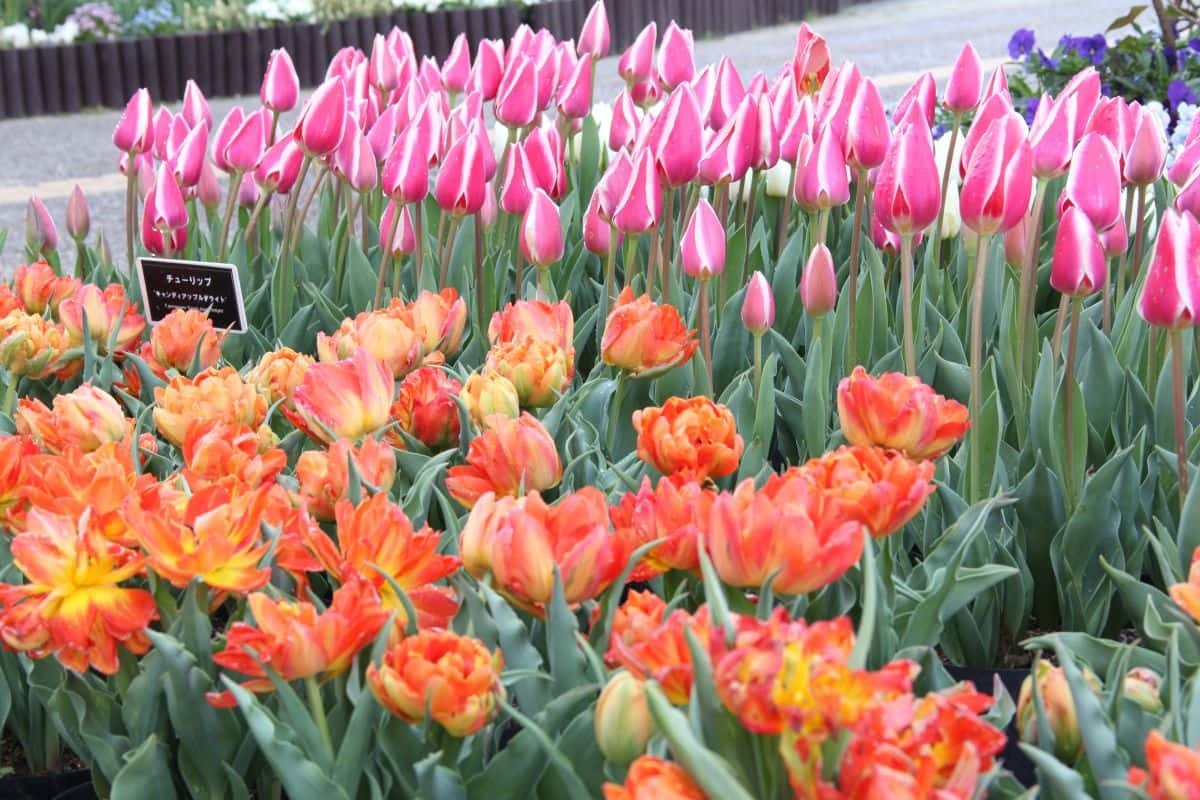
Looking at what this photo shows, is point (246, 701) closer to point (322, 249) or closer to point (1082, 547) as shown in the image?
point (1082, 547)

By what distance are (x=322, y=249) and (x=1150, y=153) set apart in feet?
3.97

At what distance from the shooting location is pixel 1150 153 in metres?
1.52

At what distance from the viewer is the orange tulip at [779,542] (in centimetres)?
83

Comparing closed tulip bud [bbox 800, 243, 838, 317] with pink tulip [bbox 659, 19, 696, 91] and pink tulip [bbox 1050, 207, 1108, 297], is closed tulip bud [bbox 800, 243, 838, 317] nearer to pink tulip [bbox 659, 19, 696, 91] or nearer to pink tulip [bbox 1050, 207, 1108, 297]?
pink tulip [bbox 1050, 207, 1108, 297]

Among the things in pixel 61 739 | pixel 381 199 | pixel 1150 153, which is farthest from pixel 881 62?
pixel 61 739

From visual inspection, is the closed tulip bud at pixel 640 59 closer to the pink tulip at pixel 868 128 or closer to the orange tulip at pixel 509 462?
the pink tulip at pixel 868 128

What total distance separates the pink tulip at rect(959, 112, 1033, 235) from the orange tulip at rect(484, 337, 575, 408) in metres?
0.37

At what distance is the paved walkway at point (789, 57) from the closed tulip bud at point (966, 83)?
3.65m

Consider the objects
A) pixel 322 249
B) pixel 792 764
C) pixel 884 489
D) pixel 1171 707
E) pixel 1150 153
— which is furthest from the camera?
pixel 322 249

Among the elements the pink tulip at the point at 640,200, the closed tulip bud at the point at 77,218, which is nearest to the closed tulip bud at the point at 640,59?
the pink tulip at the point at 640,200

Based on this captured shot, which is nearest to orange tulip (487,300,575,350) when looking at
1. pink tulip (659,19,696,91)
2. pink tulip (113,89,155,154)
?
pink tulip (659,19,696,91)

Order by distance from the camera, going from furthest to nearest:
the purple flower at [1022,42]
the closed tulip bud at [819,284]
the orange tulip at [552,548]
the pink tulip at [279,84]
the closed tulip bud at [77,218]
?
the purple flower at [1022,42]
the closed tulip bud at [77,218]
the pink tulip at [279,84]
the closed tulip bud at [819,284]
the orange tulip at [552,548]

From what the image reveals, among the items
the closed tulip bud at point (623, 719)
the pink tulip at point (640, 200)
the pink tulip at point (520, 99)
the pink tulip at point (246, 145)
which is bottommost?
the closed tulip bud at point (623, 719)

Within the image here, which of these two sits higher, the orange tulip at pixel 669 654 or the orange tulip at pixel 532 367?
the orange tulip at pixel 532 367
